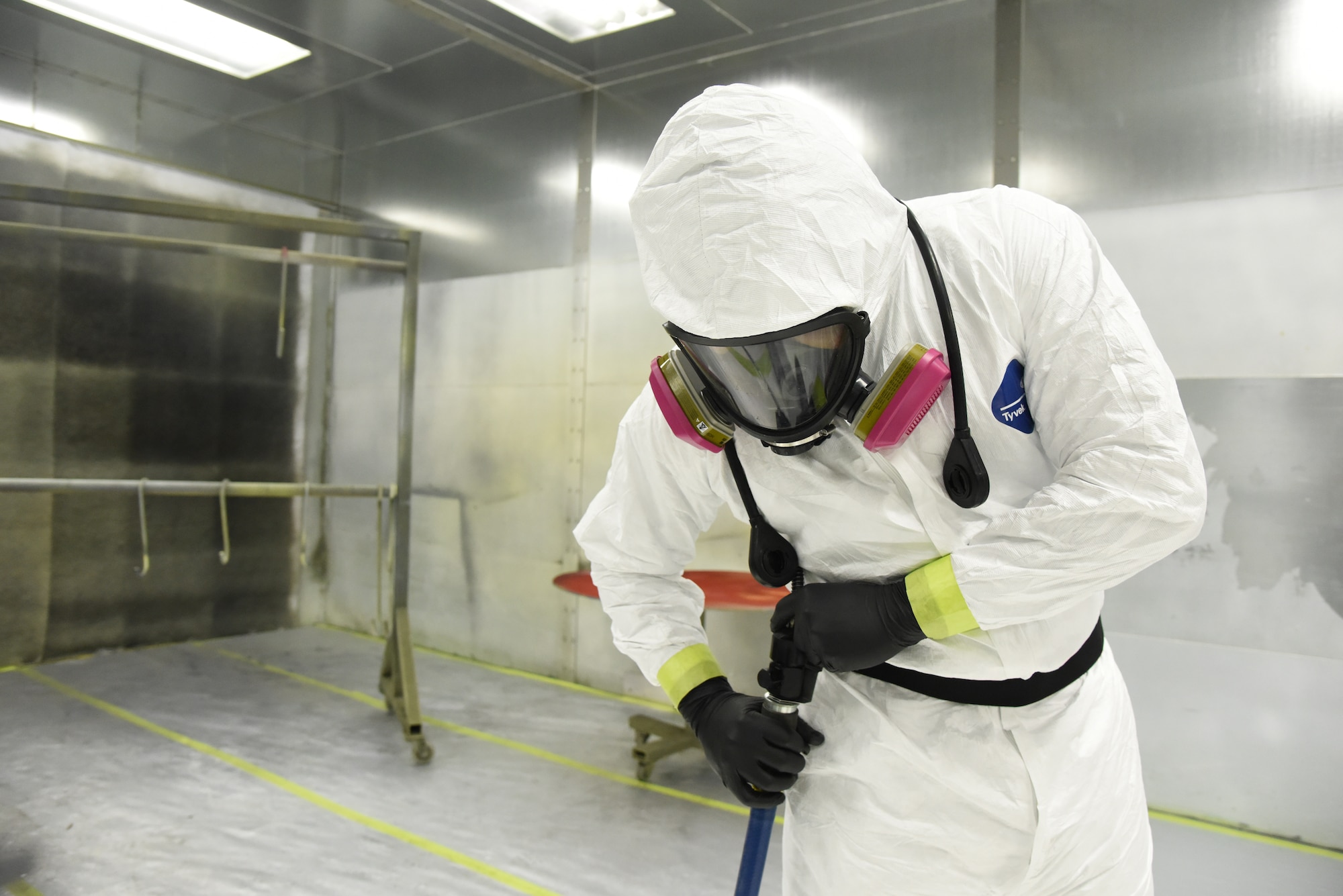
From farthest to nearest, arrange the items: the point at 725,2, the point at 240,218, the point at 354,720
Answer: the point at 354,720 < the point at 725,2 < the point at 240,218

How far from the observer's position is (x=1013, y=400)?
0.92 metres

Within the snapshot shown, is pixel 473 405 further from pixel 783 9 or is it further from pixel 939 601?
pixel 939 601

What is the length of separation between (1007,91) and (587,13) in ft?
5.69

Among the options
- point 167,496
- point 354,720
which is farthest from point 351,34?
point 354,720

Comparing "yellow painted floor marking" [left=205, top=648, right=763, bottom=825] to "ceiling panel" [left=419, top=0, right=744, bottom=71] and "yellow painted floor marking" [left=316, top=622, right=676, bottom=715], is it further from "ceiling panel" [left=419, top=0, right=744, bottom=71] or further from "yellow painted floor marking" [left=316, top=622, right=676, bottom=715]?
"ceiling panel" [left=419, top=0, right=744, bottom=71]

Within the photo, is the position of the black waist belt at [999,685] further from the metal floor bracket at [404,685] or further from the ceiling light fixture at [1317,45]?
the metal floor bracket at [404,685]

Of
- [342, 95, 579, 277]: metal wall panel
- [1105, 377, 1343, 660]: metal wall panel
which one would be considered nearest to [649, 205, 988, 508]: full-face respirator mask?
[1105, 377, 1343, 660]: metal wall panel

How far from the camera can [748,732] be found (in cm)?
106

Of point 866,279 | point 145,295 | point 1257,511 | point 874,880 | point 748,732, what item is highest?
point 145,295

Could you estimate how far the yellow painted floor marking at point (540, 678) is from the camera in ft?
12.3

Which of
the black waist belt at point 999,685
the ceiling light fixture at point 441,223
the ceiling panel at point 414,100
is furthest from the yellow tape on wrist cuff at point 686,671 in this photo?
the ceiling light fixture at point 441,223

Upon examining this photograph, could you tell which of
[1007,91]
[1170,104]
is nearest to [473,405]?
[1007,91]

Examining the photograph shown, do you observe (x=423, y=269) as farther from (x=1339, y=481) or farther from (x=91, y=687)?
(x=1339, y=481)

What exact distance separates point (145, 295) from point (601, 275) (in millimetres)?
2454
